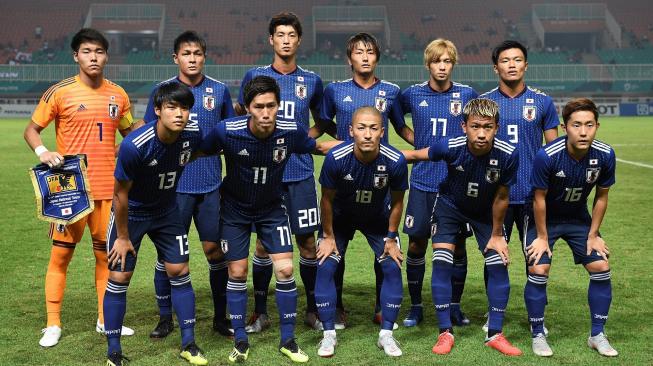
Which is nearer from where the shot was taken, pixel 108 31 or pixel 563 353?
pixel 563 353

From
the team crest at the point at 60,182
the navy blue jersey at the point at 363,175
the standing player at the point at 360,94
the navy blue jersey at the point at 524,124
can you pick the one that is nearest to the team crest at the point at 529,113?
the navy blue jersey at the point at 524,124

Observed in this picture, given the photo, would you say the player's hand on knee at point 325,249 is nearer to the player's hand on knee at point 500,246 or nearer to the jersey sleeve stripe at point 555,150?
the player's hand on knee at point 500,246

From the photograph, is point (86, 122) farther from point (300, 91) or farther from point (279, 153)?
point (300, 91)

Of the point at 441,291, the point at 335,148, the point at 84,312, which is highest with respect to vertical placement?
the point at 335,148

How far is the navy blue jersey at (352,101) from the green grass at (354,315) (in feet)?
5.18

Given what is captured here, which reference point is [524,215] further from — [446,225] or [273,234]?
[273,234]

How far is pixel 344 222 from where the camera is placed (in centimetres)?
613

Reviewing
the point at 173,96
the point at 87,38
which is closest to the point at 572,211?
the point at 173,96

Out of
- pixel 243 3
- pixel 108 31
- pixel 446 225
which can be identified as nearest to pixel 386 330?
pixel 446 225

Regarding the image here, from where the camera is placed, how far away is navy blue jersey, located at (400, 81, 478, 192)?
6309mm

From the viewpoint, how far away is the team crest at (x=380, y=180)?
18.9 ft

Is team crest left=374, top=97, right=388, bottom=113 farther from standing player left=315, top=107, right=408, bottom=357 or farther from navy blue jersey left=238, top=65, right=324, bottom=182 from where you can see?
standing player left=315, top=107, right=408, bottom=357

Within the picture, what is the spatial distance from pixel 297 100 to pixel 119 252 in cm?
189

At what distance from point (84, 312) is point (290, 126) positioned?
2.49 meters
